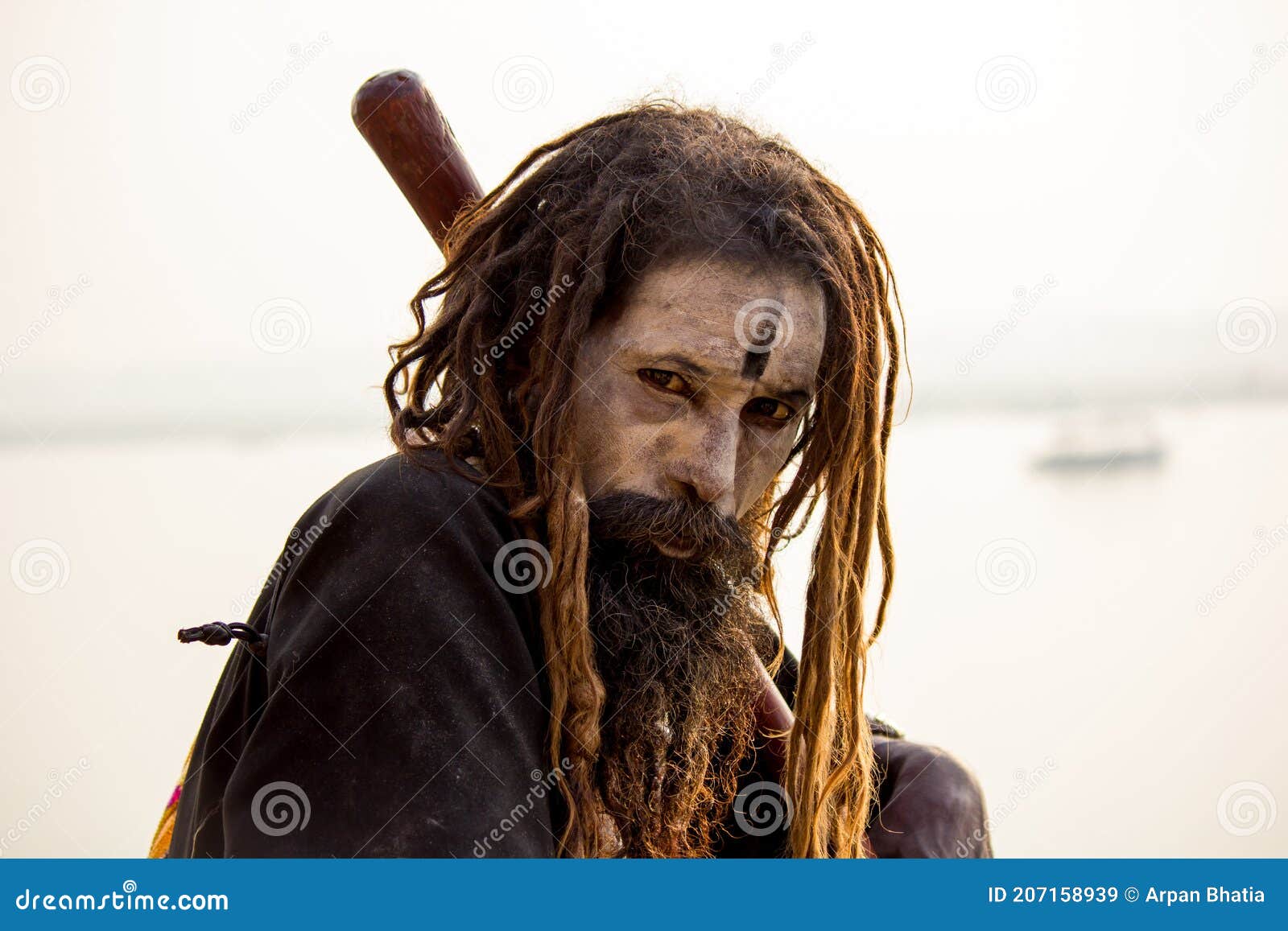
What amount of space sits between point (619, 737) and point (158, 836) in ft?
3.53

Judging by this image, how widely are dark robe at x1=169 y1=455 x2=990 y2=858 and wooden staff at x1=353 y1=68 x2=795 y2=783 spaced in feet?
2.48

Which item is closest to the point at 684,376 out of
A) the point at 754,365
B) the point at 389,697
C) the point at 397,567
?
the point at 754,365

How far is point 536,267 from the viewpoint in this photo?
9.01 ft

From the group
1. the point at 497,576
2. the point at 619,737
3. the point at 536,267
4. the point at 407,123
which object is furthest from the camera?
the point at 407,123

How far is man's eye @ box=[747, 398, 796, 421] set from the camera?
2605 mm

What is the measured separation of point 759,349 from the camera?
8.25 ft

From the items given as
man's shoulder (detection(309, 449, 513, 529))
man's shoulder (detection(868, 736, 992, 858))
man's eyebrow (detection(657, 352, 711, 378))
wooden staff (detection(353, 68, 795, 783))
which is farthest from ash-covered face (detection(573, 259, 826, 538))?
man's shoulder (detection(868, 736, 992, 858))


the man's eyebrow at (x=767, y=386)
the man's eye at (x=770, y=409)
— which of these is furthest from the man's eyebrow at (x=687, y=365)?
the man's eye at (x=770, y=409)

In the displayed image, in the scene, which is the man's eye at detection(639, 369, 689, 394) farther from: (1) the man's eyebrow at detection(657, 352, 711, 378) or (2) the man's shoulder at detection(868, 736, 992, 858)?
(2) the man's shoulder at detection(868, 736, 992, 858)

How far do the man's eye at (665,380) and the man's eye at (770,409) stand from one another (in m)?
0.17

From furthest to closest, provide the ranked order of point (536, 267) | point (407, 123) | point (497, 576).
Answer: point (407, 123)
point (536, 267)
point (497, 576)

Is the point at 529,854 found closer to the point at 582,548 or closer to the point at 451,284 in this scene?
the point at 582,548

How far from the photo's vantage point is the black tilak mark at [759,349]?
8.20 feet

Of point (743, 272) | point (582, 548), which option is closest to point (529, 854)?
point (582, 548)
